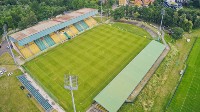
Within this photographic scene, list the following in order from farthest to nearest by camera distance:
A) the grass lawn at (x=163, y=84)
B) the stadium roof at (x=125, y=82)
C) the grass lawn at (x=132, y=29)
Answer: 1. the grass lawn at (x=132, y=29)
2. the grass lawn at (x=163, y=84)
3. the stadium roof at (x=125, y=82)

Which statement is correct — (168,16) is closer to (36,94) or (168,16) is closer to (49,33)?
(49,33)

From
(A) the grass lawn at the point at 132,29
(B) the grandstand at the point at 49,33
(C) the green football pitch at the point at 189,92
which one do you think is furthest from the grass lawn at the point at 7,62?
(C) the green football pitch at the point at 189,92

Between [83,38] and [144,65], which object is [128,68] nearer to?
[144,65]

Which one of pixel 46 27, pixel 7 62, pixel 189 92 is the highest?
pixel 46 27

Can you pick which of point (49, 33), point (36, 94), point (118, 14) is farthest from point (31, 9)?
point (36, 94)

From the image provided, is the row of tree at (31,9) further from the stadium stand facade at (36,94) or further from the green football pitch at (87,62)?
the stadium stand facade at (36,94)
